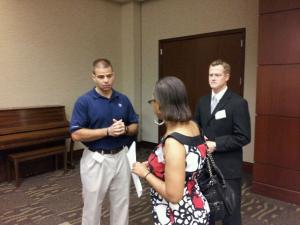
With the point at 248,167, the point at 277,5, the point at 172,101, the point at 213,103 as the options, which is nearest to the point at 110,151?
the point at 213,103

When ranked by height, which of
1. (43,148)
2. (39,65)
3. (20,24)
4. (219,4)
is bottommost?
(43,148)

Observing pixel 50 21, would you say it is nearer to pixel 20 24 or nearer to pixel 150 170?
pixel 20 24

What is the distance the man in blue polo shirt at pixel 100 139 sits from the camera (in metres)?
1.94

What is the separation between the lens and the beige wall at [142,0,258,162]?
4129 mm

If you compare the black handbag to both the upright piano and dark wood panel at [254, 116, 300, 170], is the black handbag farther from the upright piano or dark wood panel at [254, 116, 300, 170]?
the upright piano

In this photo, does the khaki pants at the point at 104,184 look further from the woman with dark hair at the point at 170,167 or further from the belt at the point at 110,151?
the woman with dark hair at the point at 170,167

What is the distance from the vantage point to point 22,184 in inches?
150

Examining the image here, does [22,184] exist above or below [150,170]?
below

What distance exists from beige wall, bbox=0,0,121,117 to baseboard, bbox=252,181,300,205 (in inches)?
127

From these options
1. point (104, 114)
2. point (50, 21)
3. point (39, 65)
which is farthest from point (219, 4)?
point (104, 114)

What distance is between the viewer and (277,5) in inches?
121

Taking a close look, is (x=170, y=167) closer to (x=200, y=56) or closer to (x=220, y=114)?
(x=220, y=114)

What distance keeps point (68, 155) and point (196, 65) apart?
2.66 meters

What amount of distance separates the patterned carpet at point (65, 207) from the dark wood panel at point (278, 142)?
0.46m
